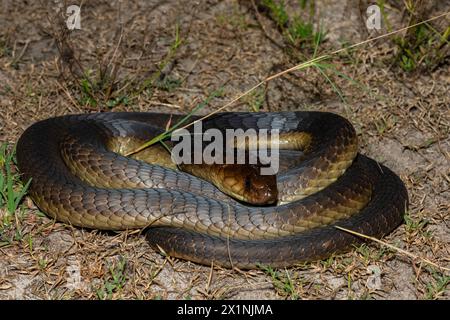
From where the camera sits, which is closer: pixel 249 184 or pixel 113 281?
pixel 113 281

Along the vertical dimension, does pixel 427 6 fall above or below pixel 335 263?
above

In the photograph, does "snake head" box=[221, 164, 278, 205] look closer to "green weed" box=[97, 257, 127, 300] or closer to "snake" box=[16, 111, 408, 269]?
"snake" box=[16, 111, 408, 269]

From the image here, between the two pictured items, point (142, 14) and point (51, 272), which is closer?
point (51, 272)

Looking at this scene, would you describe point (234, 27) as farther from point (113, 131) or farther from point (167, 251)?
point (167, 251)

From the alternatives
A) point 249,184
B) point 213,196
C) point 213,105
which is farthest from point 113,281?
point 213,105

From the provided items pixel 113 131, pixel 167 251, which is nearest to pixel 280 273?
pixel 167 251

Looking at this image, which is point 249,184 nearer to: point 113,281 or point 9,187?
point 113,281

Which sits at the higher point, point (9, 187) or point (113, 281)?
point (9, 187)
